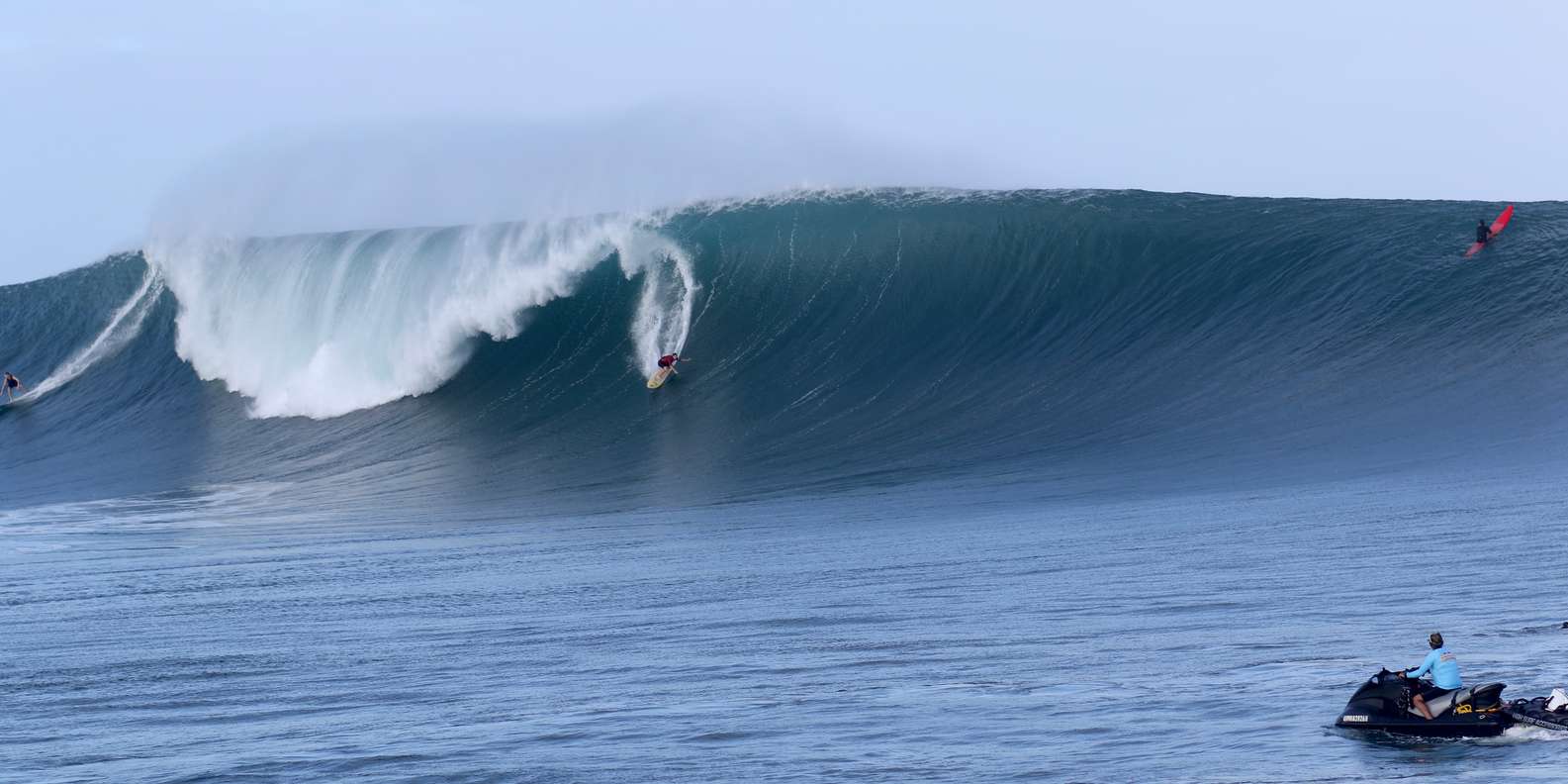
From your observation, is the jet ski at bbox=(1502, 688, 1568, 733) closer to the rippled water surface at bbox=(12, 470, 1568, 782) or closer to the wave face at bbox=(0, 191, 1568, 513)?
the rippled water surface at bbox=(12, 470, 1568, 782)

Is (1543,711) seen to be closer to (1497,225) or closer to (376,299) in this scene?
(1497,225)

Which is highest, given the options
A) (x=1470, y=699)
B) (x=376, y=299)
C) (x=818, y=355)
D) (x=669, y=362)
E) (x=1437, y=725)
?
(x=376, y=299)

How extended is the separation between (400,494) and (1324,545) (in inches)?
539

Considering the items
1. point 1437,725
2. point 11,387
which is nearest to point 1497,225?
point 1437,725

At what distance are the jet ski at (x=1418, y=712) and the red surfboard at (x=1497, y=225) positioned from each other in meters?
20.3

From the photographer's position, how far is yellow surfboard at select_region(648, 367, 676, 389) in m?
29.1

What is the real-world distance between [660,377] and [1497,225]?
1404cm

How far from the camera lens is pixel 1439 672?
975 centimetres

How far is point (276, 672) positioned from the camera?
42.2 ft

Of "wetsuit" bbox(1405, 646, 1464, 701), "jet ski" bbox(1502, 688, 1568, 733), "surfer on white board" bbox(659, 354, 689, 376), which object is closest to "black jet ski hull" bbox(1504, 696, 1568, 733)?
"jet ski" bbox(1502, 688, 1568, 733)

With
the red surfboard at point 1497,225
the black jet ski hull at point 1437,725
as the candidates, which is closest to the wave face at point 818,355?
the red surfboard at point 1497,225

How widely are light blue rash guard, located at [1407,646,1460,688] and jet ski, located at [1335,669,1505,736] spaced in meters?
0.06

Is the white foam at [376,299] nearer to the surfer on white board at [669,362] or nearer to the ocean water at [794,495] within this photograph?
the ocean water at [794,495]

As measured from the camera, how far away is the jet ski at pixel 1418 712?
9.72 meters
